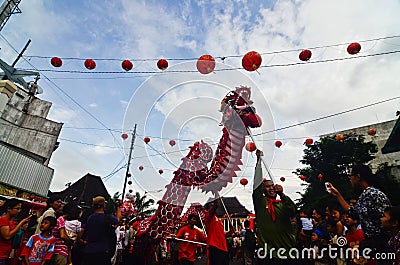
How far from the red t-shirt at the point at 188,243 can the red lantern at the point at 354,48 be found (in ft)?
16.8

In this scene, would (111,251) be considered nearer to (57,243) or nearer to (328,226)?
(57,243)

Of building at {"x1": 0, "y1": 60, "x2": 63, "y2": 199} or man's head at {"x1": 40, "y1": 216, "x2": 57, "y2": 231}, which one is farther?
building at {"x1": 0, "y1": 60, "x2": 63, "y2": 199}

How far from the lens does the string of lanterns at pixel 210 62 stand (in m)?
5.17

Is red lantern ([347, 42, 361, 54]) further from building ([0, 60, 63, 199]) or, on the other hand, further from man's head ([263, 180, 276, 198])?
building ([0, 60, 63, 199])

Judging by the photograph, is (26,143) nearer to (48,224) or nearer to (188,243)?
(48,224)

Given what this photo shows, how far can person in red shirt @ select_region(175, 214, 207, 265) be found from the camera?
4582 millimetres

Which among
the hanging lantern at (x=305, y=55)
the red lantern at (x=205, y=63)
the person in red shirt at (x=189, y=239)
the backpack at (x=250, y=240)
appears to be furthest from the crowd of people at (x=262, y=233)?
the hanging lantern at (x=305, y=55)

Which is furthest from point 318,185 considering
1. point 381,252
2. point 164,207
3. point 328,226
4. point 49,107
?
point 49,107

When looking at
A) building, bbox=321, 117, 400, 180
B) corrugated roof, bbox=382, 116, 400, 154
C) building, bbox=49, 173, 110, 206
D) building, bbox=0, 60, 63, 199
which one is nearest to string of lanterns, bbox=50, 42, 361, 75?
corrugated roof, bbox=382, 116, 400, 154

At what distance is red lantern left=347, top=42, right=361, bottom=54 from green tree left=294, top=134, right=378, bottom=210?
43.1ft

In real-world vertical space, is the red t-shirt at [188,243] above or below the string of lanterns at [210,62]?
below

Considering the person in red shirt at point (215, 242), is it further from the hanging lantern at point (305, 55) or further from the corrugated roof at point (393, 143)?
the corrugated roof at point (393, 143)

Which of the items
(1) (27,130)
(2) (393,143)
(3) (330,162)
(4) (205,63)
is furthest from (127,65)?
(3) (330,162)

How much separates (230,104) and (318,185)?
16.4m
